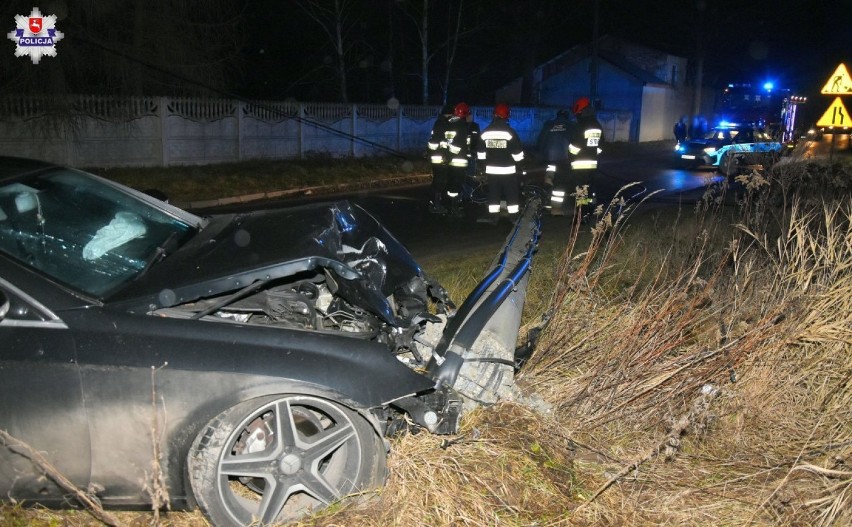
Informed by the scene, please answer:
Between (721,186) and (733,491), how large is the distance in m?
3.06

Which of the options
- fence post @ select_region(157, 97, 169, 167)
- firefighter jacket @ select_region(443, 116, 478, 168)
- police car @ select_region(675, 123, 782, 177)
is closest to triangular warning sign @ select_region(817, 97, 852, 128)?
firefighter jacket @ select_region(443, 116, 478, 168)

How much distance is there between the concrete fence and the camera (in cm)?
1498

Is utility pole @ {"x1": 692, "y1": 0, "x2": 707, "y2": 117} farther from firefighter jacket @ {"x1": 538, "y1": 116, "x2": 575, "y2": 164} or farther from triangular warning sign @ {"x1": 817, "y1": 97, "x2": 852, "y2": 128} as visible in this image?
firefighter jacket @ {"x1": 538, "y1": 116, "x2": 575, "y2": 164}

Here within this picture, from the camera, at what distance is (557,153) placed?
10.5 m

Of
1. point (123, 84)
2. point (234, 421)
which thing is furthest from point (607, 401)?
point (123, 84)

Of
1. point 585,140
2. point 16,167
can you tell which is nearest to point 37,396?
point 16,167

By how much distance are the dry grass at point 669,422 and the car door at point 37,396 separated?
52 centimetres

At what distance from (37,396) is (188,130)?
1548 cm

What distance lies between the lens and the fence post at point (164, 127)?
16.8 meters

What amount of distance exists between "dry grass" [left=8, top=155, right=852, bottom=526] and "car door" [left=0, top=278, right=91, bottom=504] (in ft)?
1.70

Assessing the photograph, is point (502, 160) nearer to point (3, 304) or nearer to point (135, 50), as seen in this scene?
point (3, 304)

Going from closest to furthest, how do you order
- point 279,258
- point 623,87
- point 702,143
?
point 279,258, point 702,143, point 623,87

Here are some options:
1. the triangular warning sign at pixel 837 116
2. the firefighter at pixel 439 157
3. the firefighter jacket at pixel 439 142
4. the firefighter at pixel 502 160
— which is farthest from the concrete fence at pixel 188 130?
the triangular warning sign at pixel 837 116

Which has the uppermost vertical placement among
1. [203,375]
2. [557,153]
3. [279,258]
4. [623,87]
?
[623,87]
